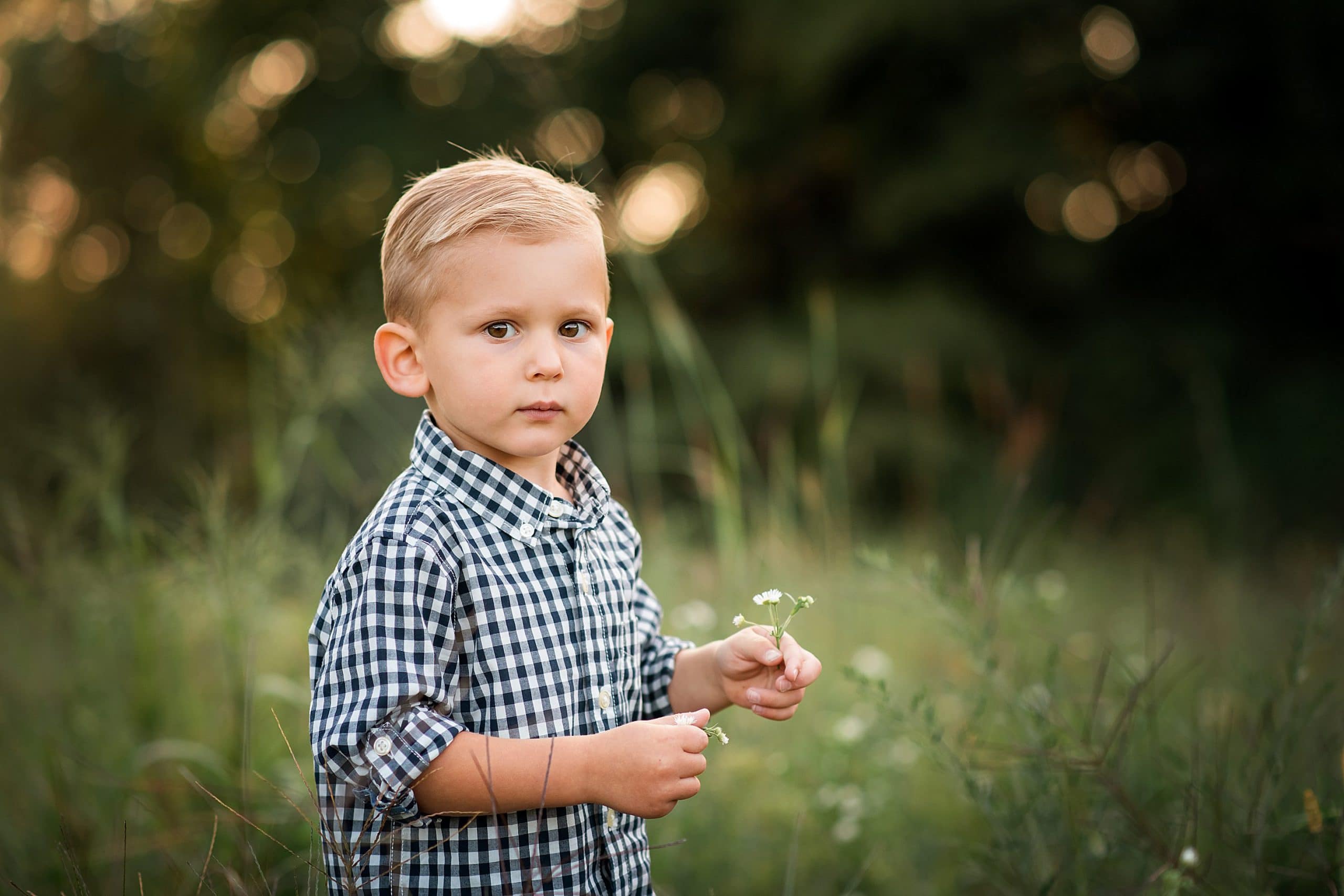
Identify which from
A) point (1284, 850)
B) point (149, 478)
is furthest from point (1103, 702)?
point (149, 478)

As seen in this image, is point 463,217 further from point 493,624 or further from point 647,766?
point 647,766

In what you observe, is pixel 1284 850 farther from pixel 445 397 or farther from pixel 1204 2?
pixel 1204 2

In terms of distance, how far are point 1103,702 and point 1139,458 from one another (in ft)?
18.2

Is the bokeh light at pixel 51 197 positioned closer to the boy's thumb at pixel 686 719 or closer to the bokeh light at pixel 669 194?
the bokeh light at pixel 669 194

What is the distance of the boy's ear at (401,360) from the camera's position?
1.27 meters

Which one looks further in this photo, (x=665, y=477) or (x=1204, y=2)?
(x=665, y=477)

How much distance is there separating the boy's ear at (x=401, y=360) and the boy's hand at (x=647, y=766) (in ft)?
1.65

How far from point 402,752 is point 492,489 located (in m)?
0.33

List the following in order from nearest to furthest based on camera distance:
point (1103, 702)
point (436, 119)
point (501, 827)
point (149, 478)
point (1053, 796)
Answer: point (501, 827) < point (1053, 796) < point (1103, 702) < point (149, 478) < point (436, 119)

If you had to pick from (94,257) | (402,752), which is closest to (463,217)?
(402,752)

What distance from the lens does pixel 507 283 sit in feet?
3.97

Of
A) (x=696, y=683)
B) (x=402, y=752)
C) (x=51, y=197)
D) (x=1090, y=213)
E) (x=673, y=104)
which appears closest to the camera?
(x=402, y=752)

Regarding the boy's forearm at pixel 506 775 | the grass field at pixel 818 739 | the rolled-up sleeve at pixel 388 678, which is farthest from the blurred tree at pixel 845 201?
the boy's forearm at pixel 506 775

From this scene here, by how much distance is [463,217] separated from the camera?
121 centimetres
